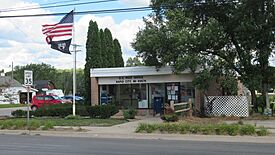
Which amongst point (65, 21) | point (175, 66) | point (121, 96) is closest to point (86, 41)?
point (121, 96)

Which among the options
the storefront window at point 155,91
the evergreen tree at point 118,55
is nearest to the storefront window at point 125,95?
the storefront window at point 155,91

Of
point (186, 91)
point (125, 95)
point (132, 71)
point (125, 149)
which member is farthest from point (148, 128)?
point (125, 95)

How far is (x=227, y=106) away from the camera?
1075 inches

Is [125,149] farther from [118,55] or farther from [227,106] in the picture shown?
[118,55]

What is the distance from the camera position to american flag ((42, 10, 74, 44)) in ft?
84.6

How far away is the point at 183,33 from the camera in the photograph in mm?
25781

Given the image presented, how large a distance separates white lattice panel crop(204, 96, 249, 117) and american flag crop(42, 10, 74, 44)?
10354 mm

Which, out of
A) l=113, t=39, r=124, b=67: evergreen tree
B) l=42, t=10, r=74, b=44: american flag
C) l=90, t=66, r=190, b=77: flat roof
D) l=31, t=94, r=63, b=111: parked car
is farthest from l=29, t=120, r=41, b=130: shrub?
l=31, t=94, r=63, b=111: parked car

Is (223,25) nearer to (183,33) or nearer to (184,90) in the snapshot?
(183,33)

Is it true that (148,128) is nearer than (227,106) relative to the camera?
Yes

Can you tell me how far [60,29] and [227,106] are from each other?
11.9m

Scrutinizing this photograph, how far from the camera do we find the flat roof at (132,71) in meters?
29.4

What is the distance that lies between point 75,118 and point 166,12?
9130 mm

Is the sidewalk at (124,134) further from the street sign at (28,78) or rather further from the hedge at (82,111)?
the hedge at (82,111)
